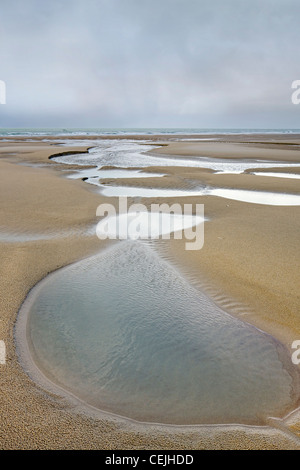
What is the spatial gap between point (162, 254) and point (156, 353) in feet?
10.2

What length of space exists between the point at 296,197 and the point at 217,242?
6528mm

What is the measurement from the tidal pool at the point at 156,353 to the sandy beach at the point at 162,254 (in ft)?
0.57

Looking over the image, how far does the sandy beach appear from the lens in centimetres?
262

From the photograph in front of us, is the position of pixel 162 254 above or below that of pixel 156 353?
above

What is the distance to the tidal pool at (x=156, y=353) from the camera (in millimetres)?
3006

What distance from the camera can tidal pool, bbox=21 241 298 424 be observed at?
9.86 feet

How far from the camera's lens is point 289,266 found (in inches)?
229

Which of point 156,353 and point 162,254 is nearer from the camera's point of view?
point 156,353

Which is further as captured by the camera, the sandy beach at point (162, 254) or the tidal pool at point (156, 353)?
the tidal pool at point (156, 353)

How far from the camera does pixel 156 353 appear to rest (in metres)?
3.70

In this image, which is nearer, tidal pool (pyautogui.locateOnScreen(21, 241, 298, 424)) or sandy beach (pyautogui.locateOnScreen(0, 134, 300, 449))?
sandy beach (pyautogui.locateOnScreen(0, 134, 300, 449))

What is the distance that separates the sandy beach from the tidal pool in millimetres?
175

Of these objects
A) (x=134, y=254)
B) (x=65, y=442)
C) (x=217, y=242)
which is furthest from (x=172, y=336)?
(x=217, y=242)
